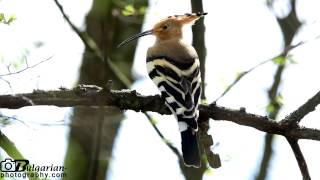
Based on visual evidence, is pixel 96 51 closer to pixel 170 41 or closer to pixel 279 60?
pixel 170 41

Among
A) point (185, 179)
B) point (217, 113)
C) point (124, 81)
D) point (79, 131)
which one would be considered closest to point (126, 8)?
point (124, 81)

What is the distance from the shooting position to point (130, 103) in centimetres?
420

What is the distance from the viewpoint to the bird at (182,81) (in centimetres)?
449

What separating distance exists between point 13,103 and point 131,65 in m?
3.34

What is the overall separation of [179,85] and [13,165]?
131 centimetres

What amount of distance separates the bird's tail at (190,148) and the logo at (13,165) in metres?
1.08

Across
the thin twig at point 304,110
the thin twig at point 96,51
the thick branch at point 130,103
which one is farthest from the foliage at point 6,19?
the thin twig at point 96,51

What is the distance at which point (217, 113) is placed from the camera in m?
4.25

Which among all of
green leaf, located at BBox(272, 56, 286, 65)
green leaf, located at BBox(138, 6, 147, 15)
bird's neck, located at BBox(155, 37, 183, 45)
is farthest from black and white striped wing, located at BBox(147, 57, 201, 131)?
green leaf, located at BBox(138, 6, 147, 15)

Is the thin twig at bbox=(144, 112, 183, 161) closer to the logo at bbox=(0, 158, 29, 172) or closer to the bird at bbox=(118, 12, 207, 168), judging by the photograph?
the bird at bbox=(118, 12, 207, 168)

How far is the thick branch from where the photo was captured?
Answer: 3828mm

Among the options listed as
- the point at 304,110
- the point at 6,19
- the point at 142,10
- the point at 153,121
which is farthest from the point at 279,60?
the point at 6,19

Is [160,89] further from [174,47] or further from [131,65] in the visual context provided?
[131,65]

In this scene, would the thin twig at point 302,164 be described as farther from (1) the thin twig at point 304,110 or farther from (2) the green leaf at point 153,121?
(2) the green leaf at point 153,121
